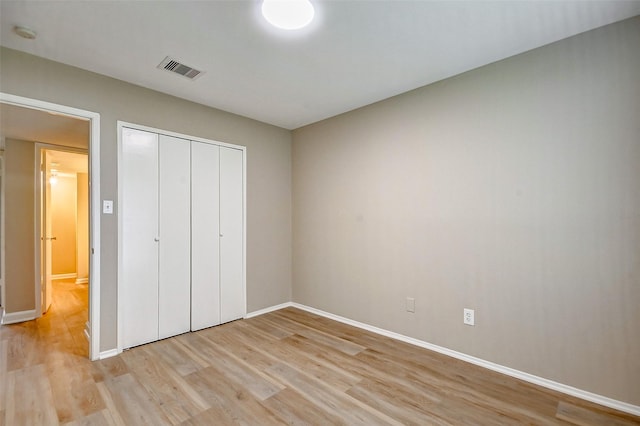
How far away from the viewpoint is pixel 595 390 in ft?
6.75

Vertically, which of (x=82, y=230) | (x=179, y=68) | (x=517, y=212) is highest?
(x=179, y=68)

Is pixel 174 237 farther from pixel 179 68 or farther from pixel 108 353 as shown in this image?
pixel 179 68

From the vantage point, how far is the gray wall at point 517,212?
6.59 ft

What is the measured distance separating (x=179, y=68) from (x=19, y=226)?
334cm

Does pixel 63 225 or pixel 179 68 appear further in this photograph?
pixel 63 225

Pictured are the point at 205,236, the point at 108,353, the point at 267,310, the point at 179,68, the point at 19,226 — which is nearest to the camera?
the point at 179,68

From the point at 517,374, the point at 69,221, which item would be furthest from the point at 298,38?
the point at 69,221

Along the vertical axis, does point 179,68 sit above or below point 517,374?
above

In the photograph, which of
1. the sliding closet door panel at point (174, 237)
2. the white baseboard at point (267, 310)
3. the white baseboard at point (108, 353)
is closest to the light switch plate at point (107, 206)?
the sliding closet door panel at point (174, 237)

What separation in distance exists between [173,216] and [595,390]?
385cm

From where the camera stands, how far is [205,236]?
351cm

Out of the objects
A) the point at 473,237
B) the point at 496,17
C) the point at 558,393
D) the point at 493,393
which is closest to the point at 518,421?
the point at 493,393

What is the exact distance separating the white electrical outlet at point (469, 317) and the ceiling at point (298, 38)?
6.99ft

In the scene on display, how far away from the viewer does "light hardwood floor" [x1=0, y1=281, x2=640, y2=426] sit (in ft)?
6.30
